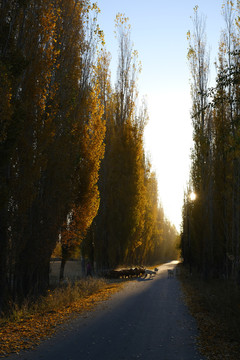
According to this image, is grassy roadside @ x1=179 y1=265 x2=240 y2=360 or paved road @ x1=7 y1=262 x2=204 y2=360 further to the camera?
grassy roadside @ x1=179 y1=265 x2=240 y2=360

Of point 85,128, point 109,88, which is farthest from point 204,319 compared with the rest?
point 109,88

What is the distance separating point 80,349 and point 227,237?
47.1 feet

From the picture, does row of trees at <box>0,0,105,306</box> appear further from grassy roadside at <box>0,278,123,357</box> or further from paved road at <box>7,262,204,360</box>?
paved road at <box>7,262,204,360</box>

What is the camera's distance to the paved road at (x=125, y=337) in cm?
565

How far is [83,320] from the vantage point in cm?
820

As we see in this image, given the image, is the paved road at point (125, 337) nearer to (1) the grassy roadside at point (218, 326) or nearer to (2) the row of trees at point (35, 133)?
(1) the grassy roadside at point (218, 326)

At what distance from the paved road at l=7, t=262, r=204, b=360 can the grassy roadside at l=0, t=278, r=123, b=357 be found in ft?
1.13

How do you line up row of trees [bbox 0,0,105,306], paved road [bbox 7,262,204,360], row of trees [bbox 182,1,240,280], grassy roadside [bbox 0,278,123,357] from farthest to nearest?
row of trees [bbox 182,1,240,280]
row of trees [bbox 0,0,105,306]
grassy roadside [bbox 0,278,123,357]
paved road [bbox 7,262,204,360]

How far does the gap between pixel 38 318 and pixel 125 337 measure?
262 cm

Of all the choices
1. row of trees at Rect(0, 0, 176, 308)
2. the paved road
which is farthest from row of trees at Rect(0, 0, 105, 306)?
the paved road

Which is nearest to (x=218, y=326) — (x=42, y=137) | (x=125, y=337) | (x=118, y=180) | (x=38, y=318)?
(x=125, y=337)

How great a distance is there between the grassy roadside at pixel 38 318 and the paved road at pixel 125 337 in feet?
1.13

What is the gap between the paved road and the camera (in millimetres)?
5648

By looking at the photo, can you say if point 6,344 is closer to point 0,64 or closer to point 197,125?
point 0,64
